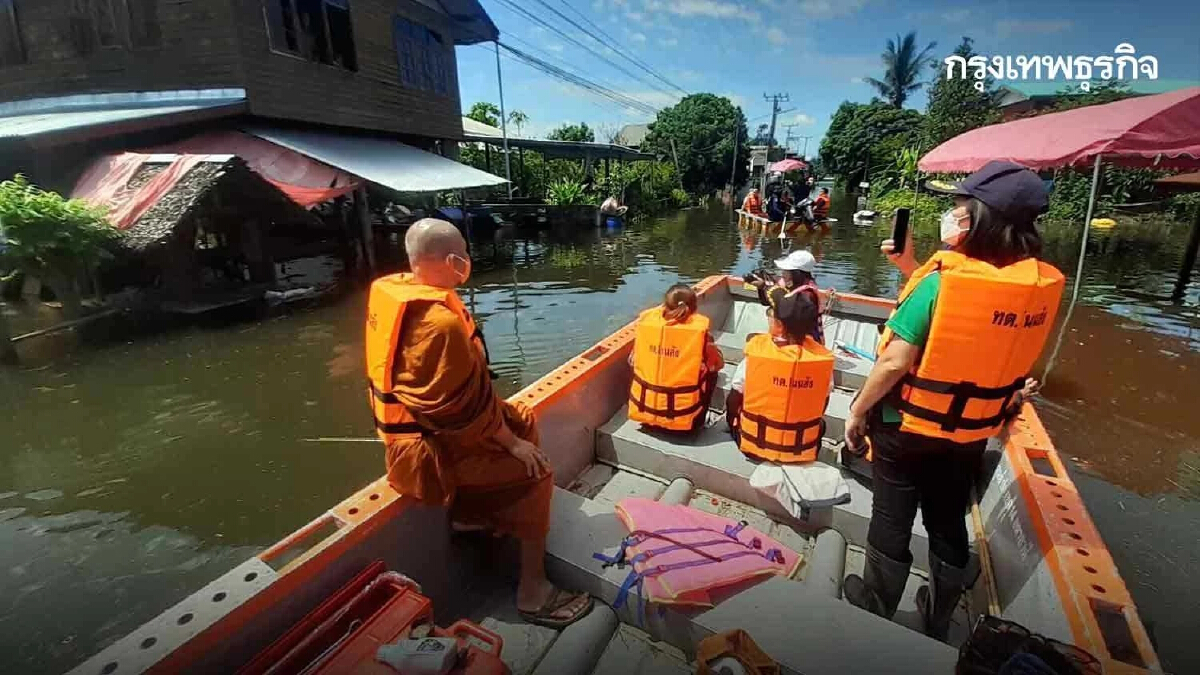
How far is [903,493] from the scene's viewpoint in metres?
1.96

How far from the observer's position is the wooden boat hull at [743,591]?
4.77 ft

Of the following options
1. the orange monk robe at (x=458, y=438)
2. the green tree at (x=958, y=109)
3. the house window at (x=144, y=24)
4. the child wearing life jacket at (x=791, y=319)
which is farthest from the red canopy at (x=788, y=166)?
the orange monk robe at (x=458, y=438)

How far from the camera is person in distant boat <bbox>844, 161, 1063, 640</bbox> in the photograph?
1680 mm

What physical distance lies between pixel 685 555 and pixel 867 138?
138 ft

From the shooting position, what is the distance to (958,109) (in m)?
23.7

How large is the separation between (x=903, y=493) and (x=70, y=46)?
15.2m

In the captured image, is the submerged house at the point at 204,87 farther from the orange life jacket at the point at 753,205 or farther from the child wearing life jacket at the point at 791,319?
the orange life jacket at the point at 753,205

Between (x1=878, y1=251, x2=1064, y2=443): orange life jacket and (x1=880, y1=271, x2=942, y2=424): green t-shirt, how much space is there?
0.08 feet

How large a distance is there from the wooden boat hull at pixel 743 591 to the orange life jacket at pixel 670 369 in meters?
0.68

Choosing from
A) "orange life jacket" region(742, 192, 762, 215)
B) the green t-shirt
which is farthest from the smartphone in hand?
"orange life jacket" region(742, 192, 762, 215)

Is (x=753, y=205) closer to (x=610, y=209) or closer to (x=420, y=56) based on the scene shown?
(x=610, y=209)

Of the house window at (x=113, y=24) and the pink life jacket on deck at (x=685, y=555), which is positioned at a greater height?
the house window at (x=113, y=24)

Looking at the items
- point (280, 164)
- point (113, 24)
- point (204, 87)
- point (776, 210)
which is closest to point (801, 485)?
point (280, 164)

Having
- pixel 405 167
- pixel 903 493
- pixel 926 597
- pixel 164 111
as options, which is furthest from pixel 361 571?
pixel 405 167
